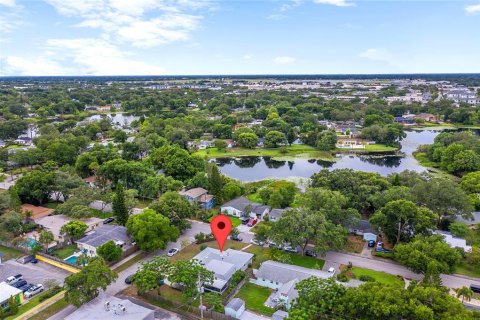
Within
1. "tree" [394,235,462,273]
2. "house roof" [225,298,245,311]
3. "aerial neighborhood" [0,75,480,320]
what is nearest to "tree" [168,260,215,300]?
"aerial neighborhood" [0,75,480,320]

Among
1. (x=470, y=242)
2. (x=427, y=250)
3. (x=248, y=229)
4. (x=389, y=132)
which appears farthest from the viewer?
(x=389, y=132)

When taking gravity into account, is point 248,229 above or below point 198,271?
below

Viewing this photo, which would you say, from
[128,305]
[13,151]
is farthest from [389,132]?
[13,151]

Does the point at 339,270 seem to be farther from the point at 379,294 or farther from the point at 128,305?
the point at 128,305

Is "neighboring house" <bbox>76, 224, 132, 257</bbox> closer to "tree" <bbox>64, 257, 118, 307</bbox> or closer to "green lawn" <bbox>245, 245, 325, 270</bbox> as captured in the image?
"tree" <bbox>64, 257, 118, 307</bbox>

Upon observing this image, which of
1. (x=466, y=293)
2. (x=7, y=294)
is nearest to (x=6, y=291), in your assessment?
(x=7, y=294)
